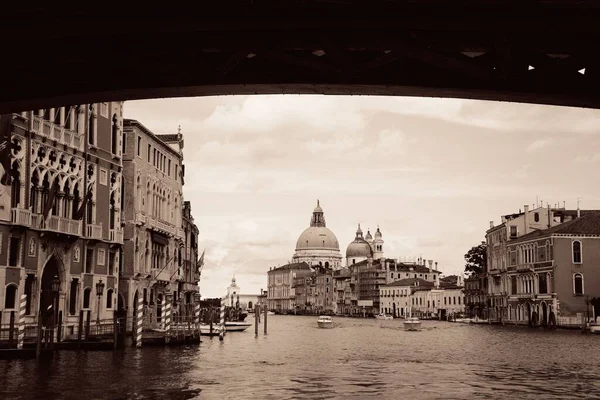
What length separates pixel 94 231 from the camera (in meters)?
39.8

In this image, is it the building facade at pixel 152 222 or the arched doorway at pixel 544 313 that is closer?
the building facade at pixel 152 222

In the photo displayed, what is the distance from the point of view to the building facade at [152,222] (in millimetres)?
47125

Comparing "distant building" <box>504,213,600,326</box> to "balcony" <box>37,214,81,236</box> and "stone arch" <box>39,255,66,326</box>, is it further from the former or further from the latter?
"stone arch" <box>39,255,66,326</box>

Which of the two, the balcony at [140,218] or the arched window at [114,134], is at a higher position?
the arched window at [114,134]

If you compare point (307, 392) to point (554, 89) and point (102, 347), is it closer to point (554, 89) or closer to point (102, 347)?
point (554, 89)

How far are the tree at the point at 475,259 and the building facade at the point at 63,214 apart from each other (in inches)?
2872

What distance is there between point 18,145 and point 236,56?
2343 cm

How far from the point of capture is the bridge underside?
10.7 meters

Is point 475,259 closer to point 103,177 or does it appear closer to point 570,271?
point 570,271

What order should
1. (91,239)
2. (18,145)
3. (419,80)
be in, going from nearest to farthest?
(419,80)
(18,145)
(91,239)

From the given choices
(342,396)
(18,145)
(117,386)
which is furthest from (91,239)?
(342,396)

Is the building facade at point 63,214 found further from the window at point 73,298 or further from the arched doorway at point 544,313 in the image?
the arched doorway at point 544,313

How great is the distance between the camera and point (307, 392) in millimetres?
20734

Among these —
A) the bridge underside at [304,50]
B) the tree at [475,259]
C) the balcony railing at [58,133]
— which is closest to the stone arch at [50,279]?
the balcony railing at [58,133]
